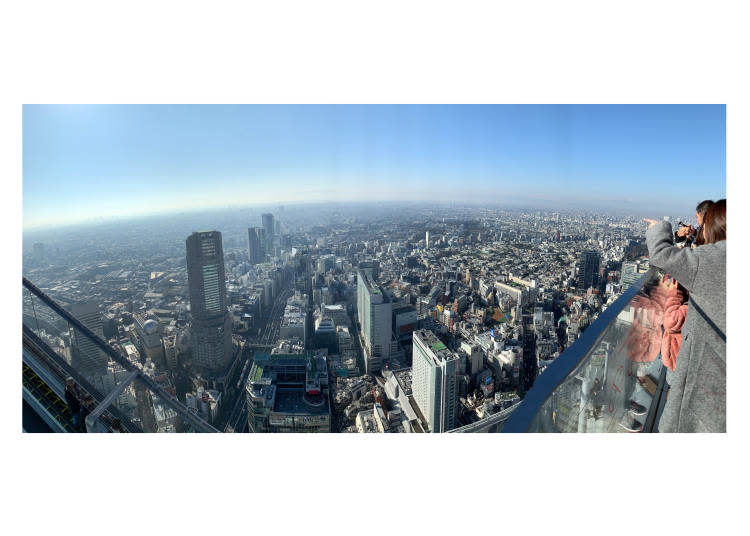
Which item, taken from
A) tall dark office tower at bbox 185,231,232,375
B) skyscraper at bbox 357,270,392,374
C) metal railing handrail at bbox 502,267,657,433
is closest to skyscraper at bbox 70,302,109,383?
tall dark office tower at bbox 185,231,232,375

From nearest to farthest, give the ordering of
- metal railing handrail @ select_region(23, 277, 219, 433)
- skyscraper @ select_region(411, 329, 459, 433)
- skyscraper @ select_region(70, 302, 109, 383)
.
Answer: metal railing handrail @ select_region(23, 277, 219, 433), skyscraper @ select_region(70, 302, 109, 383), skyscraper @ select_region(411, 329, 459, 433)

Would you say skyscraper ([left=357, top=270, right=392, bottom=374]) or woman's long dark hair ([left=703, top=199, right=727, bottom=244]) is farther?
skyscraper ([left=357, top=270, right=392, bottom=374])

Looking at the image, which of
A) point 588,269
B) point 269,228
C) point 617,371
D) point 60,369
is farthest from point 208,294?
point 588,269

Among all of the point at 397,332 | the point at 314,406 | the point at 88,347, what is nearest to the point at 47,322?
the point at 88,347

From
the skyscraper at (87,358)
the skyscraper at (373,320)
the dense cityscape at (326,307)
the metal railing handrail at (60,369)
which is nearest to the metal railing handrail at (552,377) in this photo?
the metal railing handrail at (60,369)

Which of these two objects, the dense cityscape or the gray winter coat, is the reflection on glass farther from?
the dense cityscape

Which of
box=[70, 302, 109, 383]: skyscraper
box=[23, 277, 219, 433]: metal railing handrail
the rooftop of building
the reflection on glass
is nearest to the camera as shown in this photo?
the reflection on glass
